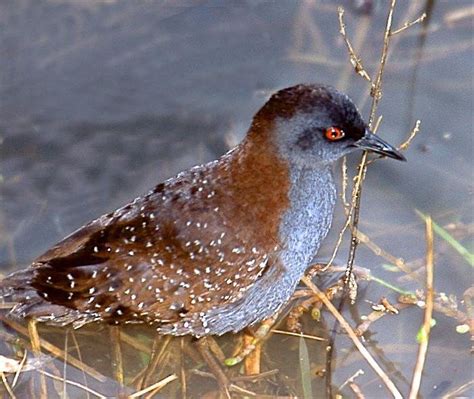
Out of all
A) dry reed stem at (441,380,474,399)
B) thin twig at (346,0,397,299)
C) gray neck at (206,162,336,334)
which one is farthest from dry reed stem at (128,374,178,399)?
dry reed stem at (441,380,474,399)

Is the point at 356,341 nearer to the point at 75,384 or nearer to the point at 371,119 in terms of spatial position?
the point at 371,119

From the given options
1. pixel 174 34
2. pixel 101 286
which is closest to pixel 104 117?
pixel 174 34

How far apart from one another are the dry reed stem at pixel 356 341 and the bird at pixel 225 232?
10.9 inches

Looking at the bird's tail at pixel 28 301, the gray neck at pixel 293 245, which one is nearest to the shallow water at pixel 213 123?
the bird's tail at pixel 28 301

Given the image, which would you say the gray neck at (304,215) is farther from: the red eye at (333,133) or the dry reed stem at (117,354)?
the dry reed stem at (117,354)

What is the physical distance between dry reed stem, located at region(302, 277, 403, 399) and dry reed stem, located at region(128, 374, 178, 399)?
0.62 metres

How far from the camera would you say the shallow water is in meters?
3.89

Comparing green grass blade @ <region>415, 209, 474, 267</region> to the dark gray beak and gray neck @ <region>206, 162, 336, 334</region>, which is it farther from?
the dark gray beak

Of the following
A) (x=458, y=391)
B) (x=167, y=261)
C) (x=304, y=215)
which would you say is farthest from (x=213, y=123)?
(x=458, y=391)

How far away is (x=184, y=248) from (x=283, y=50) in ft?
5.28

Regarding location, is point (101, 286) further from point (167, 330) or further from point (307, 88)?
point (307, 88)

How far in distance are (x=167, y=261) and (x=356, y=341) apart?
0.73 meters

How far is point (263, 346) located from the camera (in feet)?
12.9

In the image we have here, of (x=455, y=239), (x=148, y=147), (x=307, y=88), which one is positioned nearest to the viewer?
(x=307, y=88)
